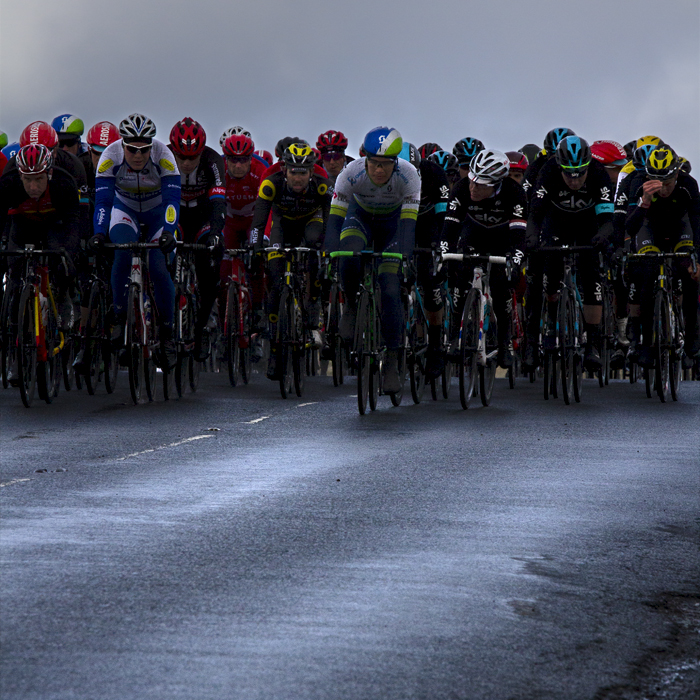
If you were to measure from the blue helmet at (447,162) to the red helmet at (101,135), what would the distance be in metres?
3.78

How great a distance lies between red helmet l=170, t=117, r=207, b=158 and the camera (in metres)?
14.8

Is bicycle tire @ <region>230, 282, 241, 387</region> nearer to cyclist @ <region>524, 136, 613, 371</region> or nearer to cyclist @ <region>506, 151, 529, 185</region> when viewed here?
cyclist @ <region>524, 136, 613, 371</region>

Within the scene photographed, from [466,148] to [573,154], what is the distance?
435cm

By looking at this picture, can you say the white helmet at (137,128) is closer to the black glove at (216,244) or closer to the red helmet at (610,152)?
the black glove at (216,244)

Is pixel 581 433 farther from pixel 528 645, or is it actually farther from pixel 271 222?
pixel 528 645

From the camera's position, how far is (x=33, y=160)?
13.2 meters

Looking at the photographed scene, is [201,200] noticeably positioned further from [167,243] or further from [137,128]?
[167,243]

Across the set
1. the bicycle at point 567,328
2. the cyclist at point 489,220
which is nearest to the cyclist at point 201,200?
the cyclist at point 489,220

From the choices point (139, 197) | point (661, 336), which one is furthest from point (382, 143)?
point (661, 336)

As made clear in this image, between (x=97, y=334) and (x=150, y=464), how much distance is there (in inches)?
220

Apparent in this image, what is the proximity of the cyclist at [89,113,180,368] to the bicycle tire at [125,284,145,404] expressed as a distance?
29 centimetres

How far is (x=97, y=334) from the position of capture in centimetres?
1441

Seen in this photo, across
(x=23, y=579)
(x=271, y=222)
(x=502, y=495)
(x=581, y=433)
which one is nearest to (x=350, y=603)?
(x=23, y=579)

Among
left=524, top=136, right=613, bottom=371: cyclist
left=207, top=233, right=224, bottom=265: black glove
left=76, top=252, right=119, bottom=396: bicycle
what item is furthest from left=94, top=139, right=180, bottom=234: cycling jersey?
left=524, top=136, right=613, bottom=371: cyclist
